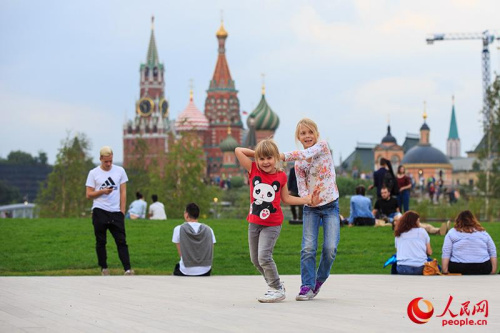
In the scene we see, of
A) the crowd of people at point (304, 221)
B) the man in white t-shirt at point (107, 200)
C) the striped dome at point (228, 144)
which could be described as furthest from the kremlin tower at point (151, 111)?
the man in white t-shirt at point (107, 200)

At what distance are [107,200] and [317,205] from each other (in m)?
4.06

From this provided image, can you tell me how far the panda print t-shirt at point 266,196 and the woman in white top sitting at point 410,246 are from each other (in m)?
3.94

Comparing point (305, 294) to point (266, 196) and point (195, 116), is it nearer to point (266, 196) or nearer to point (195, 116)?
point (266, 196)

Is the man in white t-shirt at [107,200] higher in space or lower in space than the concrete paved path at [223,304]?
higher

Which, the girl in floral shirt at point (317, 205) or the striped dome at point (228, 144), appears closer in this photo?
the girl in floral shirt at point (317, 205)

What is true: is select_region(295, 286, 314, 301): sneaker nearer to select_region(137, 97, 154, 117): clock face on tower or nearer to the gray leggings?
the gray leggings

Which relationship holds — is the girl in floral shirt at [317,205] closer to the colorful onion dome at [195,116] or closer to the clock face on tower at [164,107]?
the colorful onion dome at [195,116]

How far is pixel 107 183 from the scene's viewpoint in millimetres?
11977

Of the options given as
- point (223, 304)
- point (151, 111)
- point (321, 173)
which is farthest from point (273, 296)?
point (151, 111)

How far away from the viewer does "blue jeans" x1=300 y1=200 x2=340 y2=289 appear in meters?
8.79

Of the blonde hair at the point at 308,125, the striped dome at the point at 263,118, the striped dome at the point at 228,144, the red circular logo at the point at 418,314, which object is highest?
the striped dome at the point at 263,118

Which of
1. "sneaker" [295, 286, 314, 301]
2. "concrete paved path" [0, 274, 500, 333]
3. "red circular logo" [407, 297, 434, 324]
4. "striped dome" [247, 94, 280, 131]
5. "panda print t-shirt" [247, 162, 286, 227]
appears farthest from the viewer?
"striped dome" [247, 94, 280, 131]

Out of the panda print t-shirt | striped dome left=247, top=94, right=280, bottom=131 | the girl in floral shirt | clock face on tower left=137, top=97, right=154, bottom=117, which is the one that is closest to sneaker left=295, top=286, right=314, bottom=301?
the girl in floral shirt

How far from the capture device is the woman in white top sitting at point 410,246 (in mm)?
12203
